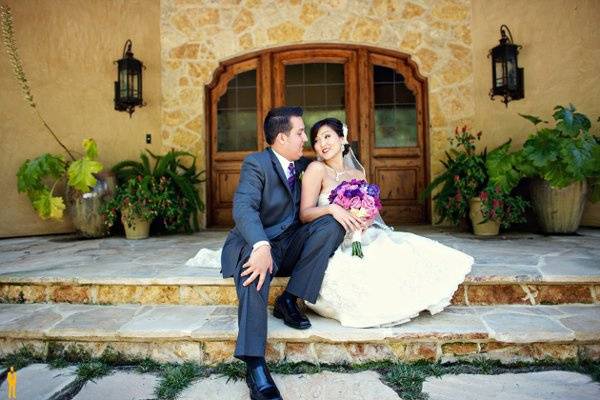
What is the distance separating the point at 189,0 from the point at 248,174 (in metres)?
4.26

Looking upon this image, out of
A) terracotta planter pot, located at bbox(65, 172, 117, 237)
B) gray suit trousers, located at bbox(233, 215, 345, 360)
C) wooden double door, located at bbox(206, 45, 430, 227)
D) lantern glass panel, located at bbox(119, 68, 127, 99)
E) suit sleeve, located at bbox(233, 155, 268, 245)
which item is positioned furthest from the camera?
wooden double door, located at bbox(206, 45, 430, 227)

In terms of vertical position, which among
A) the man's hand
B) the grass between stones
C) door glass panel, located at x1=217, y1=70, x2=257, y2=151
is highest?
door glass panel, located at x1=217, y1=70, x2=257, y2=151

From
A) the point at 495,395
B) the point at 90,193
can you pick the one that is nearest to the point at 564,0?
the point at 495,395

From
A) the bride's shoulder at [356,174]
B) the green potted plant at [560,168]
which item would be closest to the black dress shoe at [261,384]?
the bride's shoulder at [356,174]

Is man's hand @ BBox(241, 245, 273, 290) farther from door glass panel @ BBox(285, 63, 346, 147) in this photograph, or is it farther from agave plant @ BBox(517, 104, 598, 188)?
door glass panel @ BBox(285, 63, 346, 147)

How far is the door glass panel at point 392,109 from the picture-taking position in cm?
557

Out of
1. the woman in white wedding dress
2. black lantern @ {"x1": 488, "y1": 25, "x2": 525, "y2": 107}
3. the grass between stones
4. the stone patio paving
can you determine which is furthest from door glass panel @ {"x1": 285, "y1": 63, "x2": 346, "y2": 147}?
the grass between stones

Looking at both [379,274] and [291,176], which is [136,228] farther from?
[379,274]

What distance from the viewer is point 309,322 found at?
2293 mm

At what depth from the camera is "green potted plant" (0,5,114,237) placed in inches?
185

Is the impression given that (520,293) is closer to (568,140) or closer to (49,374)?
(568,140)

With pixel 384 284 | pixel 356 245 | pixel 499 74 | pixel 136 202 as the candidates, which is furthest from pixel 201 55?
pixel 384 284

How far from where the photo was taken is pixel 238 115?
226 inches

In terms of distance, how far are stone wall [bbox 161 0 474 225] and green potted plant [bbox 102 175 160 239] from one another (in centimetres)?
99
